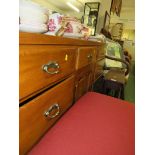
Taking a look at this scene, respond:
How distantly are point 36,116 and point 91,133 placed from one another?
24cm

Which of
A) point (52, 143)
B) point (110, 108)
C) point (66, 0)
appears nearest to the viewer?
point (52, 143)

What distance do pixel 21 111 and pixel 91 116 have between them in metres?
0.42

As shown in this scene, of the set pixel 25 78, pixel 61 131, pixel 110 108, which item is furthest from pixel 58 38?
pixel 110 108

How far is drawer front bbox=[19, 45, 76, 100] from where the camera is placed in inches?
15.7

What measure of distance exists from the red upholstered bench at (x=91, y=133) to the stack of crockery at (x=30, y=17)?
0.36 m

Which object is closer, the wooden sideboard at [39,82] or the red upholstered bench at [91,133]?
the wooden sideboard at [39,82]

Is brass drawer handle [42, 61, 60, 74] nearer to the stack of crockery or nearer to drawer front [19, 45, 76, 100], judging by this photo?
drawer front [19, 45, 76, 100]

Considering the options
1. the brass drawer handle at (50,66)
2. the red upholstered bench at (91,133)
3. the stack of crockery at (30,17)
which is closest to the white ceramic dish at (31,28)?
the stack of crockery at (30,17)

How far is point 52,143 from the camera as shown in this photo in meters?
0.53

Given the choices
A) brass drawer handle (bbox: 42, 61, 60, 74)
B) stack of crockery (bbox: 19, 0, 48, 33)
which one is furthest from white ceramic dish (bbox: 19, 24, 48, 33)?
brass drawer handle (bbox: 42, 61, 60, 74)

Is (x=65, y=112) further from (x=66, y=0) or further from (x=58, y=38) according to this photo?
(x=66, y=0)

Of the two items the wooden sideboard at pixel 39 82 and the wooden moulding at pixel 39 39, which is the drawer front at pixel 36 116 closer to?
the wooden sideboard at pixel 39 82

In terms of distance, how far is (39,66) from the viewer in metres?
0.47

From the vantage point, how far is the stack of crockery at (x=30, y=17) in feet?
1.52
